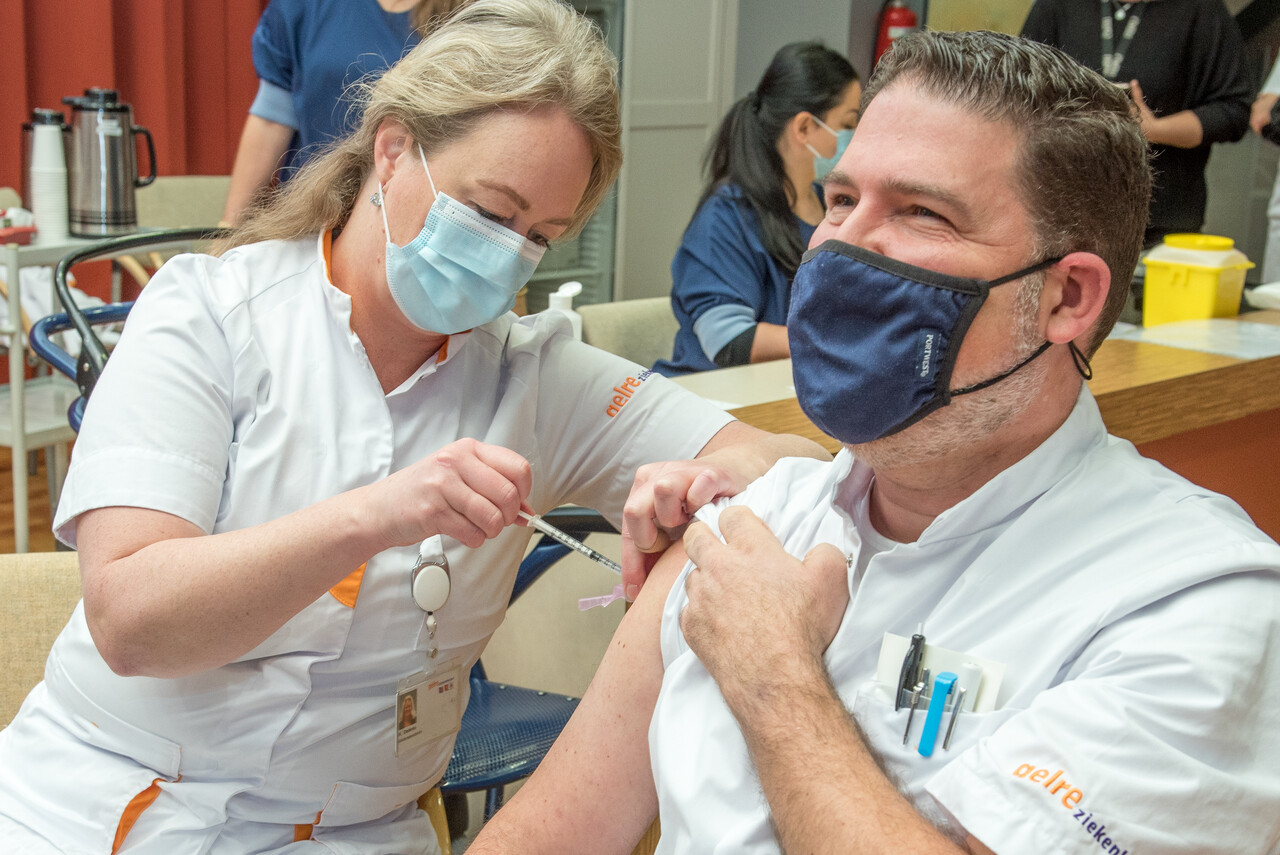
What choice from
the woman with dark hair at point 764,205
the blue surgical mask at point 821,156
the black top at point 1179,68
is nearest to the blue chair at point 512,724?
the woman with dark hair at point 764,205

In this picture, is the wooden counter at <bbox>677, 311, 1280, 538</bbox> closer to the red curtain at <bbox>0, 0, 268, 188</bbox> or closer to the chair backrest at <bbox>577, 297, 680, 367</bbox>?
the chair backrest at <bbox>577, 297, 680, 367</bbox>

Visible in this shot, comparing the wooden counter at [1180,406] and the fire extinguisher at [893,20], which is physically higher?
the fire extinguisher at [893,20]

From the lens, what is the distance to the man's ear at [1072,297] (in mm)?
1073

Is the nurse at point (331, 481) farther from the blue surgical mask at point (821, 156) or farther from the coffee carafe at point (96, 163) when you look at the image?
the coffee carafe at point (96, 163)

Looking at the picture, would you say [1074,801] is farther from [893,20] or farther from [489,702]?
[893,20]

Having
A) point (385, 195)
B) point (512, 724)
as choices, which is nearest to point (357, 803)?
point (512, 724)

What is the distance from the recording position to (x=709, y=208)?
2943 millimetres

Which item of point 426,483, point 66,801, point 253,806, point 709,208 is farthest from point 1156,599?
point 709,208

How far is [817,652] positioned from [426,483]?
0.41 m

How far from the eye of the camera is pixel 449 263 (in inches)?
52.1

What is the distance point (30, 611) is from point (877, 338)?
1.08 meters

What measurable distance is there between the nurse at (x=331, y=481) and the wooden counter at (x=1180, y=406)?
0.62 m

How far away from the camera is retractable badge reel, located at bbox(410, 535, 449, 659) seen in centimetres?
128

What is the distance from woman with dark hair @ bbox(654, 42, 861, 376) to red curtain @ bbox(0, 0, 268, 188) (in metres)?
2.70
